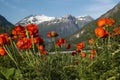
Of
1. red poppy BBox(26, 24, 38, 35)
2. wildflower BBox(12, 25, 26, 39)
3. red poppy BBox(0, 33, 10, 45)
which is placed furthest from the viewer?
wildflower BBox(12, 25, 26, 39)

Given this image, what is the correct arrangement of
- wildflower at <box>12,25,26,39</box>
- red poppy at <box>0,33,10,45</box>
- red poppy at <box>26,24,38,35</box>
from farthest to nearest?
wildflower at <box>12,25,26,39</box> < red poppy at <box>26,24,38,35</box> < red poppy at <box>0,33,10,45</box>

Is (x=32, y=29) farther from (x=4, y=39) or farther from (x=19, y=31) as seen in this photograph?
(x=4, y=39)

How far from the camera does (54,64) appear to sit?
6.91m

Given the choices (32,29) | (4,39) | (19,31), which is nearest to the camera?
(4,39)

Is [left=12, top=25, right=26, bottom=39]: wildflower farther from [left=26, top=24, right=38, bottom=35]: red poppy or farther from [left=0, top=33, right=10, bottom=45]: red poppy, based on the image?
[left=0, top=33, right=10, bottom=45]: red poppy

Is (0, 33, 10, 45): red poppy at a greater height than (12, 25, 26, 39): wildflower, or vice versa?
(12, 25, 26, 39): wildflower

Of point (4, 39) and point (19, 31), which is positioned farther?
point (19, 31)

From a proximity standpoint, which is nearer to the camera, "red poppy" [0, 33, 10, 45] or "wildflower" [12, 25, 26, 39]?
"red poppy" [0, 33, 10, 45]

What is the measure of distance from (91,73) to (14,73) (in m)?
1.31

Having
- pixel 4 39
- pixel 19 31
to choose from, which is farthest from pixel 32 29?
pixel 4 39

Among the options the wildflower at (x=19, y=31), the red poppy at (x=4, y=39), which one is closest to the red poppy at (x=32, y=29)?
the wildflower at (x=19, y=31)

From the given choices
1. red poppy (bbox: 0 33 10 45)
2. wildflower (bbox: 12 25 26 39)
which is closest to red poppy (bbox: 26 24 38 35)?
wildflower (bbox: 12 25 26 39)

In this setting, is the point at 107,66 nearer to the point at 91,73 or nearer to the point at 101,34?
the point at 91,73

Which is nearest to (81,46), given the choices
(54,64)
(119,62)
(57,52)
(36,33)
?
(57,52)
